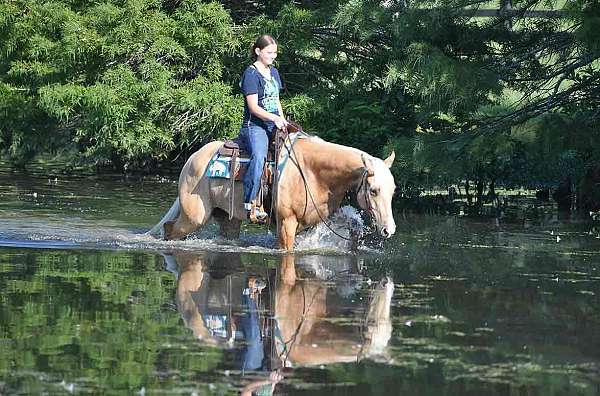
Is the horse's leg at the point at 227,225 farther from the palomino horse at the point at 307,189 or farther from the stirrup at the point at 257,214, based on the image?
the stirrup at the point at 257,214

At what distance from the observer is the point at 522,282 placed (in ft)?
35.7

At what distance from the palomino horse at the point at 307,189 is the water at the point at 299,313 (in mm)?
369

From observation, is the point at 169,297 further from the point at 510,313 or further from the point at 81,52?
the point at 81,52

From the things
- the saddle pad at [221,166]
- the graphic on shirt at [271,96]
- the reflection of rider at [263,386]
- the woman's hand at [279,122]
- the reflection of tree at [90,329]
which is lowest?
the reflection of rider at [263,386]

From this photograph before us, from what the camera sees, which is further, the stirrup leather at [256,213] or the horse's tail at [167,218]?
the horse's tail at [167,218]

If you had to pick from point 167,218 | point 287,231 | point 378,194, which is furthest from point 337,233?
point 167,218

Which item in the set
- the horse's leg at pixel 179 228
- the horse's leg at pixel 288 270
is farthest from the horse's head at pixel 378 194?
the horse's leg at pixel 179 228

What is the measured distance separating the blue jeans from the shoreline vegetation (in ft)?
15.6

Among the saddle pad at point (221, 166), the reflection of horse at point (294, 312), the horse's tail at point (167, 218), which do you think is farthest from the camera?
the horse's tail at point (167, 218)

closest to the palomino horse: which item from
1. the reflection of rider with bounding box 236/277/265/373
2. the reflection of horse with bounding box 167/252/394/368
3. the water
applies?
the water

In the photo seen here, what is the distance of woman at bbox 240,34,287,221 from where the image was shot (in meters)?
12.2

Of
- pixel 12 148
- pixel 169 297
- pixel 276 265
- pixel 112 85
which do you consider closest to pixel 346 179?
pixel 276 265

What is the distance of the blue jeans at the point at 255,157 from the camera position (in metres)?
12.4

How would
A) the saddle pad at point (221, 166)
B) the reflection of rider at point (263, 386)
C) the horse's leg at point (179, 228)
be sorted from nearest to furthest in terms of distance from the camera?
the reflection of rider at point (263, 386) → the saddle pad at point (221, 166) → the horse's leg at point (179, 228)
